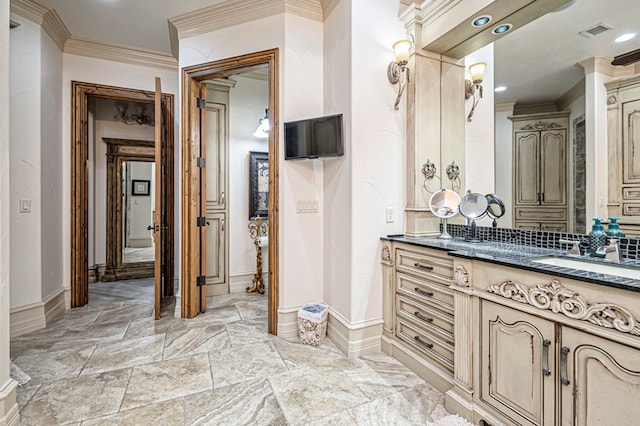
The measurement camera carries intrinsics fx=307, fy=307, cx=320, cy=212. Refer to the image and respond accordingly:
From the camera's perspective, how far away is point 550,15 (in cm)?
186

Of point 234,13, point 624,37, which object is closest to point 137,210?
point 234,13

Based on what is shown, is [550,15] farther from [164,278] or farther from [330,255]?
[164,278]

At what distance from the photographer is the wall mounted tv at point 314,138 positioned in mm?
2408

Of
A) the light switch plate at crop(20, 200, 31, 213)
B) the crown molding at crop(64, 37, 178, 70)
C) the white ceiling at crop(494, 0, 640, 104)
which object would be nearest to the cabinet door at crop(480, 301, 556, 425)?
the white ceiling at crop(494, 0, 640, 104)

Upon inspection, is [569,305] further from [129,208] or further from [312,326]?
[129,208]

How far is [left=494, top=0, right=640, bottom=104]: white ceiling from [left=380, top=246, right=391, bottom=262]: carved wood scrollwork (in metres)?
1.37

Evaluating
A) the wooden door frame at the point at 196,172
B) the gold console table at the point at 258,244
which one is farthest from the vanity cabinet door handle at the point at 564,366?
the gold console table at the point at 258,244

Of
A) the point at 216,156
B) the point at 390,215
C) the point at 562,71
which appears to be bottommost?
the point at 390,215

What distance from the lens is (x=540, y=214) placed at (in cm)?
195

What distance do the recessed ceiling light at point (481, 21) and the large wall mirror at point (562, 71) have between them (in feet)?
0.71

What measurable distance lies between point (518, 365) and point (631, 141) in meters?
1.24

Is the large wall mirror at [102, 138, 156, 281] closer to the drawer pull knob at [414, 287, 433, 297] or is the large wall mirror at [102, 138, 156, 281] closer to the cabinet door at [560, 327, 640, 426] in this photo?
the drawer pull knob at [414, 287, 433, 297]

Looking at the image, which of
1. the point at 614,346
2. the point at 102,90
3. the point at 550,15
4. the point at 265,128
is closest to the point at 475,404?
the point at 614,346

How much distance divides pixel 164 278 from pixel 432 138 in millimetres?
3527
